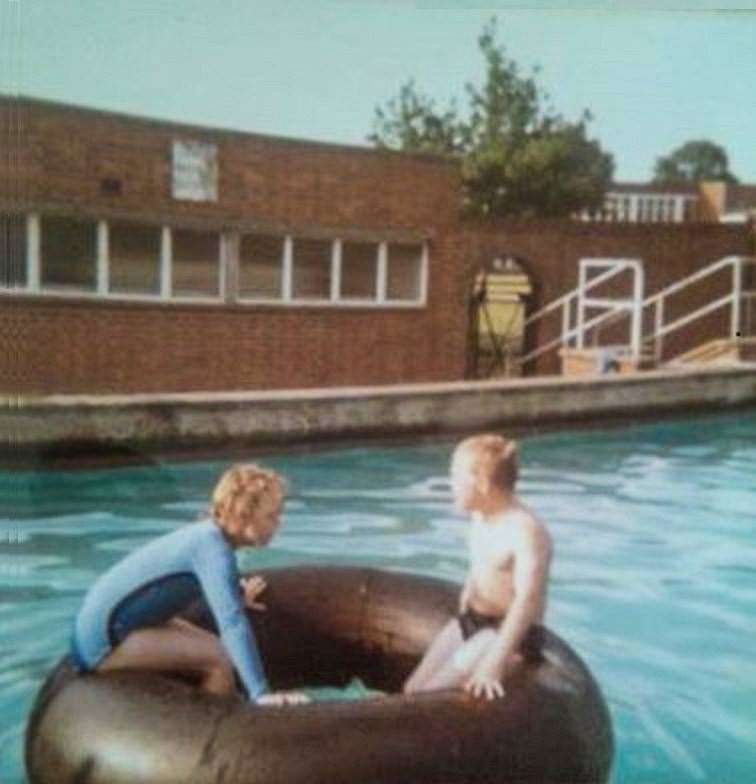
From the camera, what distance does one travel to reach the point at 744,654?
5449 mm

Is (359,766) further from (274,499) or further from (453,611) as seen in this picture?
(453,611)

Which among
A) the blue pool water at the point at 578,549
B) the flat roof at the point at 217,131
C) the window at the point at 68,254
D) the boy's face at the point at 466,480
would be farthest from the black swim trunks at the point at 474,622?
the window at the point at 68,254

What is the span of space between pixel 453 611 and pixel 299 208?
8028mm

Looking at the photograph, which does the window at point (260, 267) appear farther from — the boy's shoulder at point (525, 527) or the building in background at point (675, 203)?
the building in background at point (675, 203)

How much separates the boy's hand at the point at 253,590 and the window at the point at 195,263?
7.07 m

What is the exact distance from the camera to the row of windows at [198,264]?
32.6 feet

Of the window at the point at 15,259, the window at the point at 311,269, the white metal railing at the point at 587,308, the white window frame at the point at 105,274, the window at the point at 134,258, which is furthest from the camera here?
the white metal railing at the point at 587,308

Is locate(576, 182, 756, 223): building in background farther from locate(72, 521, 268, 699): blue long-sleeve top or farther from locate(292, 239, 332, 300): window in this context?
locate(72, 521, 268, 699): blue long-sleeve top

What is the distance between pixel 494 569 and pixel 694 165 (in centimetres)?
1308

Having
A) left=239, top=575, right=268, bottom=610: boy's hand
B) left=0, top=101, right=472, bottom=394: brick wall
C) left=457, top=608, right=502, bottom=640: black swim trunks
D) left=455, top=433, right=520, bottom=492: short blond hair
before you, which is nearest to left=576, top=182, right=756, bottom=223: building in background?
left=0, top=101, right=472, bottom=394: brick wall

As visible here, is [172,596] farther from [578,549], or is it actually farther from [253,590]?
[578,549]

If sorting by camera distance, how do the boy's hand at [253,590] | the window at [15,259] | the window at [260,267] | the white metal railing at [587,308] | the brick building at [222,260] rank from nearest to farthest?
the boy's hand at [253,590] → the window at [15,259] → the brick building at [222,260] → the window at [260,267] → the white metal railing at [587,308]

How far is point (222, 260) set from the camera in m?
11.3

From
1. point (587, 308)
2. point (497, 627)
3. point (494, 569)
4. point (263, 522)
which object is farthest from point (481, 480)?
point (587, 308)
